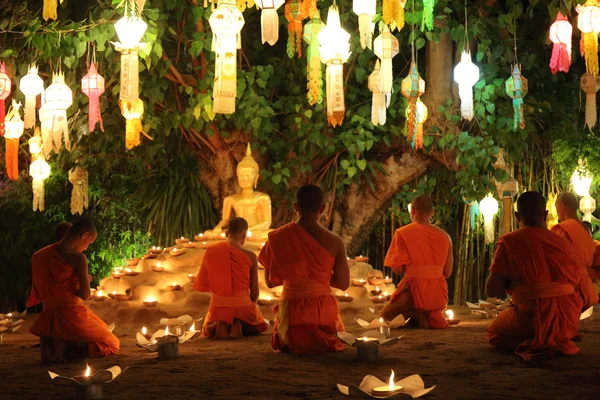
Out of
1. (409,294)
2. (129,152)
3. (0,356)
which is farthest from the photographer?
(129,152)

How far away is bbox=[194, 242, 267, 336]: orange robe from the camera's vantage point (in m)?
6.39

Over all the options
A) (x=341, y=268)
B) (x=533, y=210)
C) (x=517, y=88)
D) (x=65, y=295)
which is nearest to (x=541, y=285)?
(x=533, y=210)

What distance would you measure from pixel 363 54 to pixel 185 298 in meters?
3.49

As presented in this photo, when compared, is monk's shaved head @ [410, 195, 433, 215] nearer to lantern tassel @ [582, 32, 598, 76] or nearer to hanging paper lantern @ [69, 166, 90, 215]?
lantern tassel @ [582, 32, 598, 76]

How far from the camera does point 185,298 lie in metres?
8.02

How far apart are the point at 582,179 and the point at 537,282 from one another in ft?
17.0

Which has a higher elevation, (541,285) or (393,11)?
(393,11)

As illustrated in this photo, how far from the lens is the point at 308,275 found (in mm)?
5195

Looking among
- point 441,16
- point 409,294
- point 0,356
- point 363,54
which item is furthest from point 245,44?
point 0,356

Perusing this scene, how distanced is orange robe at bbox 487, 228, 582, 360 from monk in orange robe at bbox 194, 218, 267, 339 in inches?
83.0

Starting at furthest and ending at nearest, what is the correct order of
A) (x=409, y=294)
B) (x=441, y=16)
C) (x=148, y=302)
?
(x=441, y=16) < (x=148, y=302) < (x=409, y=294)

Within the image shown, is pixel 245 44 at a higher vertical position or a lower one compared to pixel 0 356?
higher

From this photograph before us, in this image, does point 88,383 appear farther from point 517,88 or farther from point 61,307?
point 517,88

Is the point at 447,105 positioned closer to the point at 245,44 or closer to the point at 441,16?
the point at 441,16
